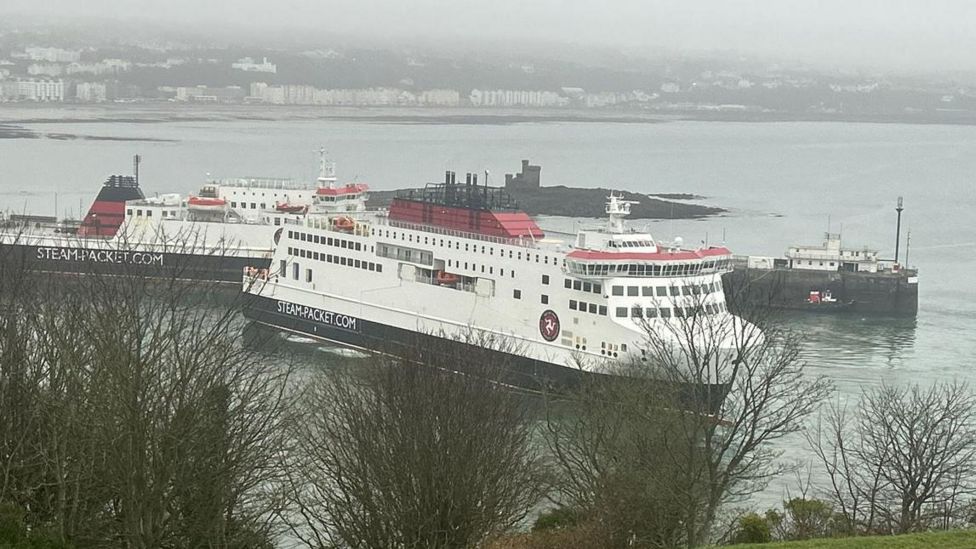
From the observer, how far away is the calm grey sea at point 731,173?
2572 cm

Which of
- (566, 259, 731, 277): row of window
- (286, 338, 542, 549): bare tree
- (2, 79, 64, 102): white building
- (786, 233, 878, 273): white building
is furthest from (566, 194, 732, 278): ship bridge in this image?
(2, 79, 64, 102): white building

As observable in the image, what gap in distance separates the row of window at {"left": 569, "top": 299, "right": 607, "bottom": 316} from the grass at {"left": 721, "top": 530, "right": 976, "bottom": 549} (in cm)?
1078

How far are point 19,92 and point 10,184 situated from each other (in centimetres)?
6140

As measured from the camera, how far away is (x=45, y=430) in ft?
33.9

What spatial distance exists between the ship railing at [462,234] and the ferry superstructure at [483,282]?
0.07ft

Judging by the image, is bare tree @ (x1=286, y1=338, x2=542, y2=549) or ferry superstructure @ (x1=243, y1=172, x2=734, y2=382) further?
ferry superstructure @ (x1=243, y1=172, x2=734, y2=382)

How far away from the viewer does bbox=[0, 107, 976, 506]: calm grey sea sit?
2572 cm

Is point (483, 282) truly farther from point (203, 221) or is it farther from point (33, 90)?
point (33, 90)

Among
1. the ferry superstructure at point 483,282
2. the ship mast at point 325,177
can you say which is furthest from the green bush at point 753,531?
the ship mast at point 325,177

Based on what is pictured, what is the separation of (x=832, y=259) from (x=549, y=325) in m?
11.6

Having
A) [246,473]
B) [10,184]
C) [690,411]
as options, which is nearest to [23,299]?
[246,473]

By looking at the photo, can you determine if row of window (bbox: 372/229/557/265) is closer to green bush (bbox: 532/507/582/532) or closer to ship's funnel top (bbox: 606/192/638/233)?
ship's funnel top (bbox: 606/192/638/233)

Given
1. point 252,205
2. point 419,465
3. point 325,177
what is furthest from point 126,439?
point 252,205

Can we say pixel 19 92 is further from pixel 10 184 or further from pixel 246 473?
pixel 246 473
